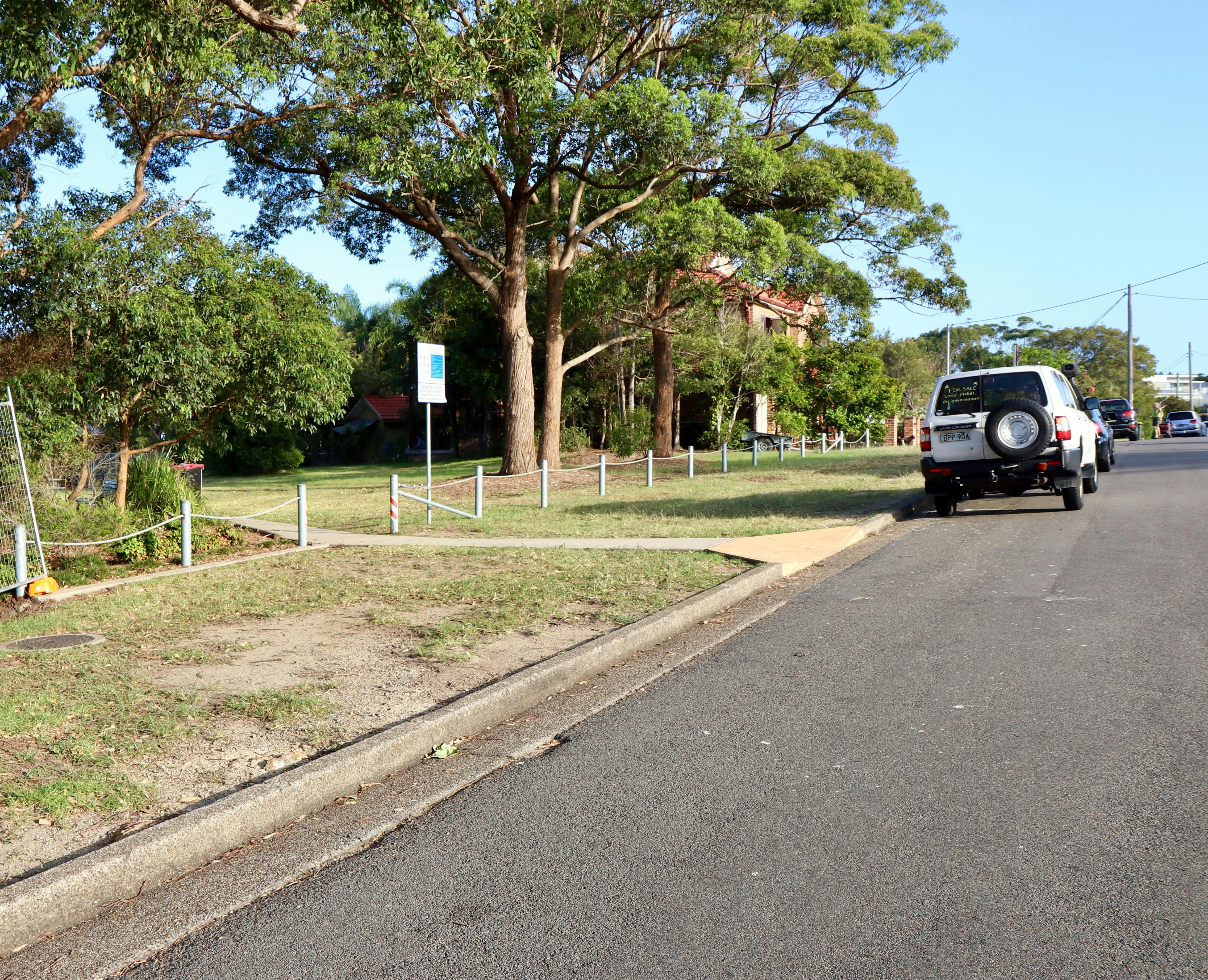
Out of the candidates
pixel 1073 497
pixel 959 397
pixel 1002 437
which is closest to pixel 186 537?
pixel 1002 437

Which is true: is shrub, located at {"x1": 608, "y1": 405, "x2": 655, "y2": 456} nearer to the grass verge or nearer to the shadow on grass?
the shadow on grass

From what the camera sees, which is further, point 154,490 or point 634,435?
point 634,435

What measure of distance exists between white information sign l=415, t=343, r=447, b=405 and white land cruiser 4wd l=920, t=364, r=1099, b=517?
7.59m

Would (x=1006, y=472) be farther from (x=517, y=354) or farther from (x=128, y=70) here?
(x=517, y=354)

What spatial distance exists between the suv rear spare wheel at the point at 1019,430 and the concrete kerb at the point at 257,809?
8949mm

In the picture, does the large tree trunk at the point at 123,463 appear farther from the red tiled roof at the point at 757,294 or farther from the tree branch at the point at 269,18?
the red tiled roof at the point at 757,294

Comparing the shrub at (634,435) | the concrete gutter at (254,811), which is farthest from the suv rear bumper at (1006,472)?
the shrub at (634,435)

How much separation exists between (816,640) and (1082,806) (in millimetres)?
3458

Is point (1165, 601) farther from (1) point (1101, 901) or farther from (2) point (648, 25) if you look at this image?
(2) point (648, 25)

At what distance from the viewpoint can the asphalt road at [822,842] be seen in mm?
3346

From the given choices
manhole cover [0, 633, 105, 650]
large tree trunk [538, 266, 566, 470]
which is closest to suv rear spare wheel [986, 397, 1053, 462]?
manhole cover [0, 633, 105, 650]

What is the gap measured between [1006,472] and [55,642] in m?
12.0

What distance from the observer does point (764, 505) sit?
1788 cm

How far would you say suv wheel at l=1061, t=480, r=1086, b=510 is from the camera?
15.2m
